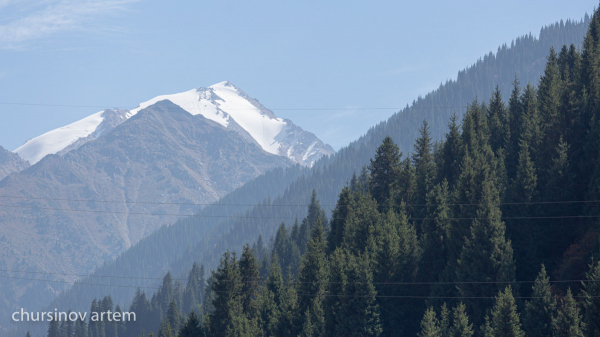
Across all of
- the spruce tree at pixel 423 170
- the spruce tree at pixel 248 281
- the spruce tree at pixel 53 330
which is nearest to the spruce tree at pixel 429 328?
the spruce tree at pixel 423 170

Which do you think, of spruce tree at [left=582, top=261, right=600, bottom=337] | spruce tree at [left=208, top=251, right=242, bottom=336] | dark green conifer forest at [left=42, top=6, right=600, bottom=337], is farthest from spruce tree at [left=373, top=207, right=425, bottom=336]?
spruce tree at [left=582, top=261, right=600, bottom=337]

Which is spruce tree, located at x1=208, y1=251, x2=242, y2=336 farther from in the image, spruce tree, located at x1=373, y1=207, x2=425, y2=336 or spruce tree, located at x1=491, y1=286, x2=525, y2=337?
spruce tree, located at x1=491, y1=286, x2=525, y2=337

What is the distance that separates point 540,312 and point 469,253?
9.38 metres

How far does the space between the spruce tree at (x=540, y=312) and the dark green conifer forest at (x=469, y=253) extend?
80 millimetres

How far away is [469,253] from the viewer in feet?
164

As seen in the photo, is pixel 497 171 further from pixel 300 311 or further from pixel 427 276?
pixel 300 311

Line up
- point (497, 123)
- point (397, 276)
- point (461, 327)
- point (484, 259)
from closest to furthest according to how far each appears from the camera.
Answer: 1. point (461, 327)
2. point (484, 259)
3. point (397, 276)
4. point (497, 123)

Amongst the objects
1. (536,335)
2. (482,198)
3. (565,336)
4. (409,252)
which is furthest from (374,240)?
(565,336)

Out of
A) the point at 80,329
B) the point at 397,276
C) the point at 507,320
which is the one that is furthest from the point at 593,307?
the point at 80,329

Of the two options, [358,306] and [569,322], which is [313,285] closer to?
[358,306]

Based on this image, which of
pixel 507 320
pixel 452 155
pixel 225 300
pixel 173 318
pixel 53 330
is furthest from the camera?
pixel 53 330

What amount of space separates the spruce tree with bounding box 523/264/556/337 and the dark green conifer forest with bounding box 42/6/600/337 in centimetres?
8

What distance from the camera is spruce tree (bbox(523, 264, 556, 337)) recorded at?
4128 centimetres

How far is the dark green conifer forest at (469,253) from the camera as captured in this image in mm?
46031
